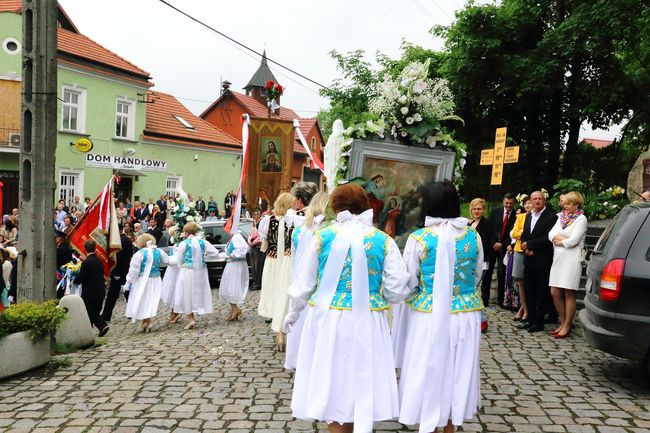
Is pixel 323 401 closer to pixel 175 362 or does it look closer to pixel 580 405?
pixel 580 405

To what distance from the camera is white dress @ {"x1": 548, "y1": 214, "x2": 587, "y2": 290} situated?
826cm

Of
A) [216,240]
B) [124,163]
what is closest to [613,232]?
[216,240]

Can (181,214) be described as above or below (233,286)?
above

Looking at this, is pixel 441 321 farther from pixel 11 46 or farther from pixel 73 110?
pixel 73 110

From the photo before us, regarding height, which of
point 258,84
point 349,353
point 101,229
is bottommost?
point 349,353

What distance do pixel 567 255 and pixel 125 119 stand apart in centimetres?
2546

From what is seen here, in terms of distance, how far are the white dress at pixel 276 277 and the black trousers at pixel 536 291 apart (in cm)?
361

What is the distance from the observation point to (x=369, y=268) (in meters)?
4.33

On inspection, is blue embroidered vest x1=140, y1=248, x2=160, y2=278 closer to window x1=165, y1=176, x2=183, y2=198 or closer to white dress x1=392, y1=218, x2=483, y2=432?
white dress x1=392, y1=218, x2=483, y2=432

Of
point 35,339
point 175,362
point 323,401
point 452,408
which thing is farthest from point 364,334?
point 35,339

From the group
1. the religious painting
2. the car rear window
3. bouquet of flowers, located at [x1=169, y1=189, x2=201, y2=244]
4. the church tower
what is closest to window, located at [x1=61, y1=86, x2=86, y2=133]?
bouquet of flowers, located at [x1=169, y1=189, x2=201, y2=244]

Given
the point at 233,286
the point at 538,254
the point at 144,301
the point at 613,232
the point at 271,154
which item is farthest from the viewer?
the point at 271,154

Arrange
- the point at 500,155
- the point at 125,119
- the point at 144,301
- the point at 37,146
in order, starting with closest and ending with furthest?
1. the point at 37,146
2. the point at 144,301
3. the point at 500,155
4. the point at 125,119

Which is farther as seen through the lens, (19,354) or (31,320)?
(31,320)
